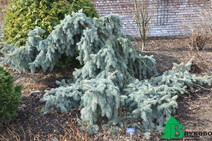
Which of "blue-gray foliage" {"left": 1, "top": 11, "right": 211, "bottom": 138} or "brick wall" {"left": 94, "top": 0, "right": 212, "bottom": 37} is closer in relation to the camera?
"blue-gray foliage" {"left": 1, "top": 11, "right": 211, "bottom": 138}

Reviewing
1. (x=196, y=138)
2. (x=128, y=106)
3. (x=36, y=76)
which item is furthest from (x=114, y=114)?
(x=36, y=76)

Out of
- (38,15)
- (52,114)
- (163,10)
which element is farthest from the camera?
(163,10)

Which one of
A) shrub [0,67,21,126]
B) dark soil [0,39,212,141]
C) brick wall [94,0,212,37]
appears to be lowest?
dark soil [0,39,212,141]

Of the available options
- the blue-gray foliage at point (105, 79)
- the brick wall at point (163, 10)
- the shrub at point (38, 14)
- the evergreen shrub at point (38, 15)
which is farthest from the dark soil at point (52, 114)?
the brick wall at point (163, 10)

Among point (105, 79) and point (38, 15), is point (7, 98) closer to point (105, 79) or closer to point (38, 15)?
point (105, 79)

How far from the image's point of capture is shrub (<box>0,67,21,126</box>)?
3158mm

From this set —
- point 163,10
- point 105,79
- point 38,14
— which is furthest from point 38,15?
point 163,10

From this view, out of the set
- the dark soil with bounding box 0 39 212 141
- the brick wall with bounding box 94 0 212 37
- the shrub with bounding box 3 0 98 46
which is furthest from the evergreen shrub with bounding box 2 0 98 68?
the brick wall with bounding box 94 0 212 37

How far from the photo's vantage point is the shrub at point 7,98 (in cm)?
316

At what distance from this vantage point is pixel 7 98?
3193 millimetres

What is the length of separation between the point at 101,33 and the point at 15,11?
186cm

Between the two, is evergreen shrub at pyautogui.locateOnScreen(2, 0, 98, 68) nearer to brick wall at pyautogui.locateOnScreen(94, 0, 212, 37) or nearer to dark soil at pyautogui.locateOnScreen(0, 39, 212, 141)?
dark soil at pyautogui.locateOnScreen(0, 39, 212, 141)

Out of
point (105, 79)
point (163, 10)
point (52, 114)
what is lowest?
point (52, 114)

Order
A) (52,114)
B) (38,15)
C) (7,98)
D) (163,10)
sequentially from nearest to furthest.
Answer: (7,98) → (52,114) → (38,15) → (163,10)
